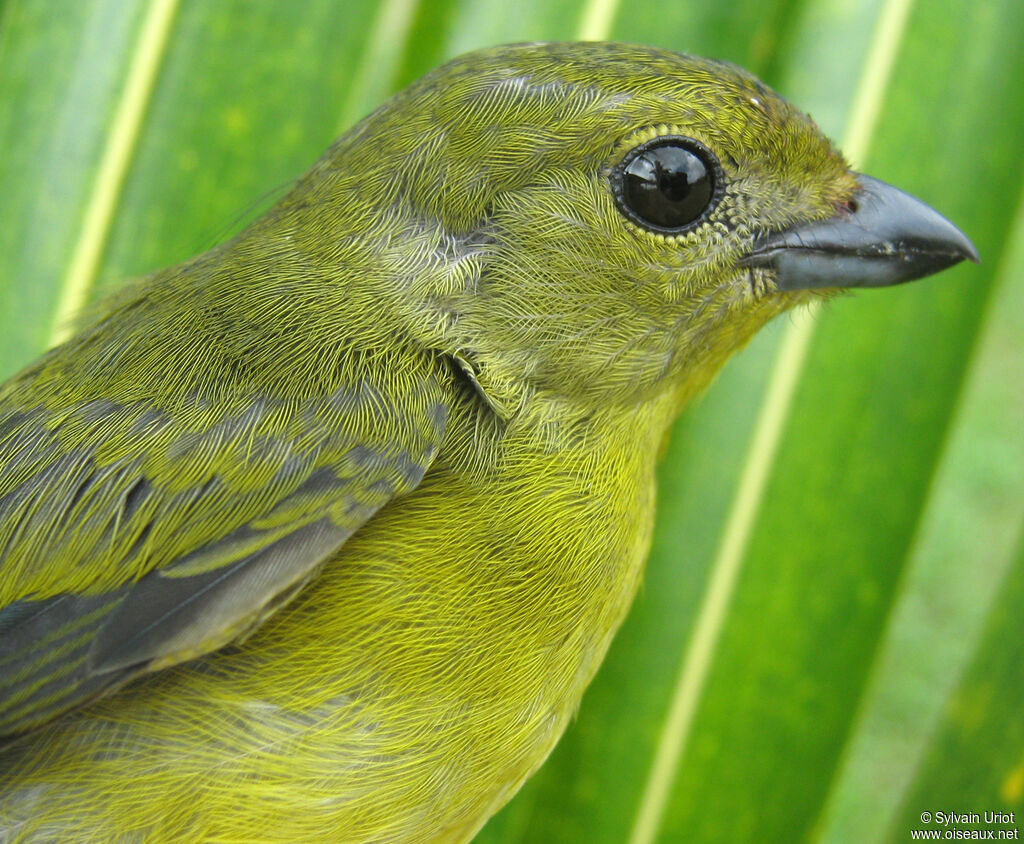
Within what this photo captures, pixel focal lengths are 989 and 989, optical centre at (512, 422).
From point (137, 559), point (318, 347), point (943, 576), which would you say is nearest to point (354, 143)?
point (318, 347)

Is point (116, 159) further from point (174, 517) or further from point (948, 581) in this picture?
point (948, 581)

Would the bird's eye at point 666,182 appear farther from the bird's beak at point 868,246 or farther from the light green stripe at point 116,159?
the light green stripe at point 116,159

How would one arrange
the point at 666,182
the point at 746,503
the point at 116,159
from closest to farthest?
the point at 666,182
the point at 116,159
the point at 746,503

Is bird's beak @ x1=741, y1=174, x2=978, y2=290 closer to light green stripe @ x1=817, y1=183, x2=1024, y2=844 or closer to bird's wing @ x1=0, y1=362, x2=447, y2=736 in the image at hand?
bird's wing @ x1=0, y1=362, x2=447, y2=736

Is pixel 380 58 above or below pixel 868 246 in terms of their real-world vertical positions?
above

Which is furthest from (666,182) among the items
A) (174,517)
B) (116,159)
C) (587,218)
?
(116,159)

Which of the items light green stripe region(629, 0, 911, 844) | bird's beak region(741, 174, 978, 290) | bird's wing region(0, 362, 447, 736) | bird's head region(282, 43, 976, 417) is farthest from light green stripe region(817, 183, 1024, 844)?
bird's wing region(0, 362, 447, 736)
